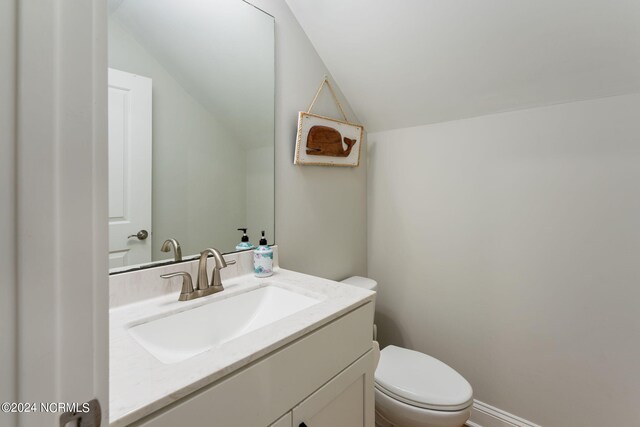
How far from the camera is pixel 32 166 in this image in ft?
0.97

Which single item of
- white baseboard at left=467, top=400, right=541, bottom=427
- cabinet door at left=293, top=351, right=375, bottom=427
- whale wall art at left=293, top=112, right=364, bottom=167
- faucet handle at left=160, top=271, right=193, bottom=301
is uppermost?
whale wall art at left=293, top=112, right=364, bottom=167

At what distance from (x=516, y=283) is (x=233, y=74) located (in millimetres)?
1672

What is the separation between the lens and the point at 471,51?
4.31 ft

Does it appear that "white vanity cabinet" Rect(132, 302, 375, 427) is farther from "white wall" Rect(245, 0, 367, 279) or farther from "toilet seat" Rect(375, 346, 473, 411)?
"white wall" Rect(245, 0, 367, 279)

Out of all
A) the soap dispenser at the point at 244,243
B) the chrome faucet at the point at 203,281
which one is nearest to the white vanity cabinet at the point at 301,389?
the chrome faucet at the point at 203,281

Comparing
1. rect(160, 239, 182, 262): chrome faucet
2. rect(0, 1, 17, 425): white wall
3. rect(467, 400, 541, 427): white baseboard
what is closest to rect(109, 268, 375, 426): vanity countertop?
rect(160, 239, 182, 262): chrome faucet

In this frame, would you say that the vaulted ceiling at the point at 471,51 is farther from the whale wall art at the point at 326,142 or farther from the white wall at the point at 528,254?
the whale wall art at the point at 326,142

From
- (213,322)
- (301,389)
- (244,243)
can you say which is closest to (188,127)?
(244,243)

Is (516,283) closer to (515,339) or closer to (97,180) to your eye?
(515,339)

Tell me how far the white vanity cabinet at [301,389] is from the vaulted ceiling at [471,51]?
3.86 ft

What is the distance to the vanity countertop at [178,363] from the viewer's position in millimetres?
501

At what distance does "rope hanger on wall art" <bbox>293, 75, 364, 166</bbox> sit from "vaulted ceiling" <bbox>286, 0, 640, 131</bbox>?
0.71 ft

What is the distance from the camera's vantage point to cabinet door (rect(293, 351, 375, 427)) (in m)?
0.77

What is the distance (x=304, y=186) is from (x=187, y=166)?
0.60m
